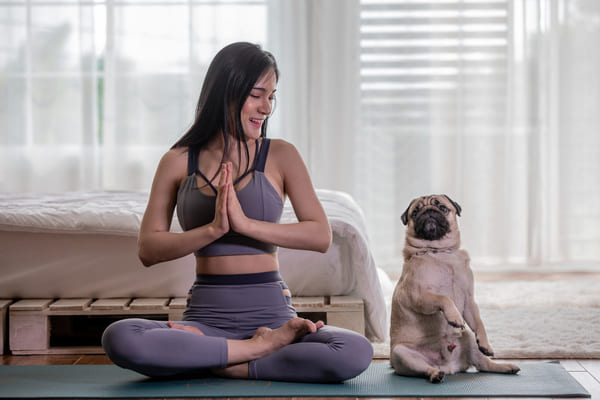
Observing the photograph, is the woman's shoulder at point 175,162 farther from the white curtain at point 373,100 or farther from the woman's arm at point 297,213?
the white curtain at point 373,100

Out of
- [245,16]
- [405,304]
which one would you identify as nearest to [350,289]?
[405,304]

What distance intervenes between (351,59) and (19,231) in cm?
267

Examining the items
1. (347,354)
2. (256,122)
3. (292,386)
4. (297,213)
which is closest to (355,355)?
(347,354)

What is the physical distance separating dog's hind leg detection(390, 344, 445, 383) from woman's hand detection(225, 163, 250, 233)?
0.51m

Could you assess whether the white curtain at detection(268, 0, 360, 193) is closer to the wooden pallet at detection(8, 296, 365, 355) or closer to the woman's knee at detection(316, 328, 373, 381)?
the wooden pallet at detection(8, 296, 365, 355)

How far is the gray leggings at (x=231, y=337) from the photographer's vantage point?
163 cm

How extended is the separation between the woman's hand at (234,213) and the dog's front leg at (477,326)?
2.01ft

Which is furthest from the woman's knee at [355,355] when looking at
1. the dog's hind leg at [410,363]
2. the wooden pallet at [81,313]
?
the wooden pallet at [81,313]

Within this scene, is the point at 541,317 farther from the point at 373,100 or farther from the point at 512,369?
the point at 373,100

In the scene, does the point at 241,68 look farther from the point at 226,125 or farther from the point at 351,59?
the point at 351,59

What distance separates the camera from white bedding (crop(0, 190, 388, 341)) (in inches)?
86.7

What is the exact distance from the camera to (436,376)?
1696mm

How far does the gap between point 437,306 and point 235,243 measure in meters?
0.53

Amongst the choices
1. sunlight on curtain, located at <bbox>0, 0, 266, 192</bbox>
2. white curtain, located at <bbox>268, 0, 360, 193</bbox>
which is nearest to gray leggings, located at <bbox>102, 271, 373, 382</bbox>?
white curtain, located at <bbox>268, 0, 360, 193</bbox>
